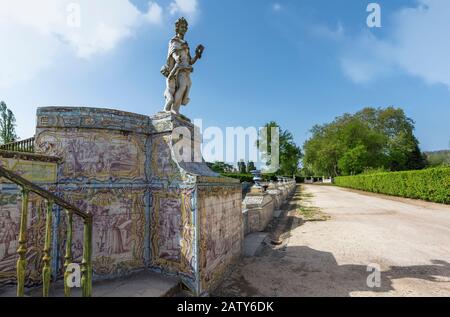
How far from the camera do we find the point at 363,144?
4366 cm

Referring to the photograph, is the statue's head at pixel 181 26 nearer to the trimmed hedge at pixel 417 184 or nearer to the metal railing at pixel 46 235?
the metal railing at pixel 46 235

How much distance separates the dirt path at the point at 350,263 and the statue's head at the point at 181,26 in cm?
563

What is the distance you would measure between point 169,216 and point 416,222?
10990 millimetres

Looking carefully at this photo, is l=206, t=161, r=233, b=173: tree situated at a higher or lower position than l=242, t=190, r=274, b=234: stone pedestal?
higher

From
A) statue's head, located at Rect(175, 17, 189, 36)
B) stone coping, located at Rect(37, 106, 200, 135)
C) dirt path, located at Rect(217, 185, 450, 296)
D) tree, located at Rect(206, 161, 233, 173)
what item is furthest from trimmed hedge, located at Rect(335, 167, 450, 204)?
tree, located at Rect(206, 161, 233, 173)

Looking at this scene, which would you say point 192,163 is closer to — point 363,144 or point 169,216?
point 169,216

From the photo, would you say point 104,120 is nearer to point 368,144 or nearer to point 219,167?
point 219,167

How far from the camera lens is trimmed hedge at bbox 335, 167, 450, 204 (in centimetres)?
1509

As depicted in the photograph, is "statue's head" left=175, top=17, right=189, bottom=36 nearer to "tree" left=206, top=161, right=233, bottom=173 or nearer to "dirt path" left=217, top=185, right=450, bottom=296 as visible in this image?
"dirt path" left=217, top=185, right=450, bottom=296

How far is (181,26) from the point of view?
534 cm

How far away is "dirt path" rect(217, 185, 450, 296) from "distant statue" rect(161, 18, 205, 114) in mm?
4082

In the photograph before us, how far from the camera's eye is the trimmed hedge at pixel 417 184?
1509cm

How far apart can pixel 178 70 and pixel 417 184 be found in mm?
20550
